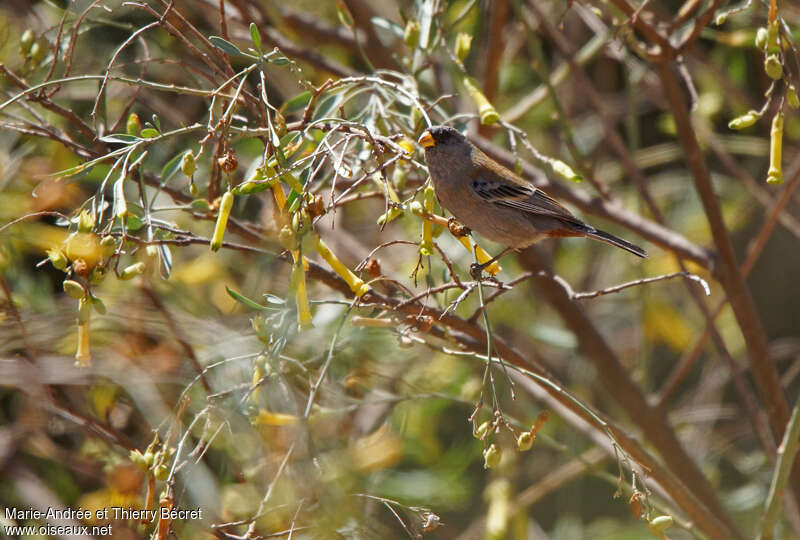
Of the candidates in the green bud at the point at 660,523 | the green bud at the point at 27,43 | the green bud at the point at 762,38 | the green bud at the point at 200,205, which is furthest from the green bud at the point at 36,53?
the green bud at the point at 660,523

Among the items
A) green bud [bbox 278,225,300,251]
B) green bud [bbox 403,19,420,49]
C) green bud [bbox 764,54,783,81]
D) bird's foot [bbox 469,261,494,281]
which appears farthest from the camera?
green bud [bbox 403,19,420,49]

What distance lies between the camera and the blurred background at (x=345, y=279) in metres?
1.73

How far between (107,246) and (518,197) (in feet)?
5.36

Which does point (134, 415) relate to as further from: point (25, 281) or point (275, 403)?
point (275, 403)

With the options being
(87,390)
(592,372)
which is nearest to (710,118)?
(592,372)

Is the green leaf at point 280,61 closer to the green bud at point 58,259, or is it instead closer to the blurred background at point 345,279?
the blurred background at point 345,279

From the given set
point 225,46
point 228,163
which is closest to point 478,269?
point 228,163

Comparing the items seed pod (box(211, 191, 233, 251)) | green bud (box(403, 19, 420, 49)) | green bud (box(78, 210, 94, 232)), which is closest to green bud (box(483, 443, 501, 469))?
seed pod (box(211, 191, 233, 251))

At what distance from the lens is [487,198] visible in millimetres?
2881

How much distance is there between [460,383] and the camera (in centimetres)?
339

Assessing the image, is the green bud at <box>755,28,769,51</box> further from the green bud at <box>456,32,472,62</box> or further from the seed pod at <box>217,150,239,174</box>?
the seed pod at <box>217,150,239,174</box>

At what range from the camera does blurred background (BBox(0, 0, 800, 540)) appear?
1732 mm

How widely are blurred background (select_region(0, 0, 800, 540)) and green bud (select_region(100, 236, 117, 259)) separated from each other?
1 centimetres

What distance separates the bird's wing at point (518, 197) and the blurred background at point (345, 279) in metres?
0.15
